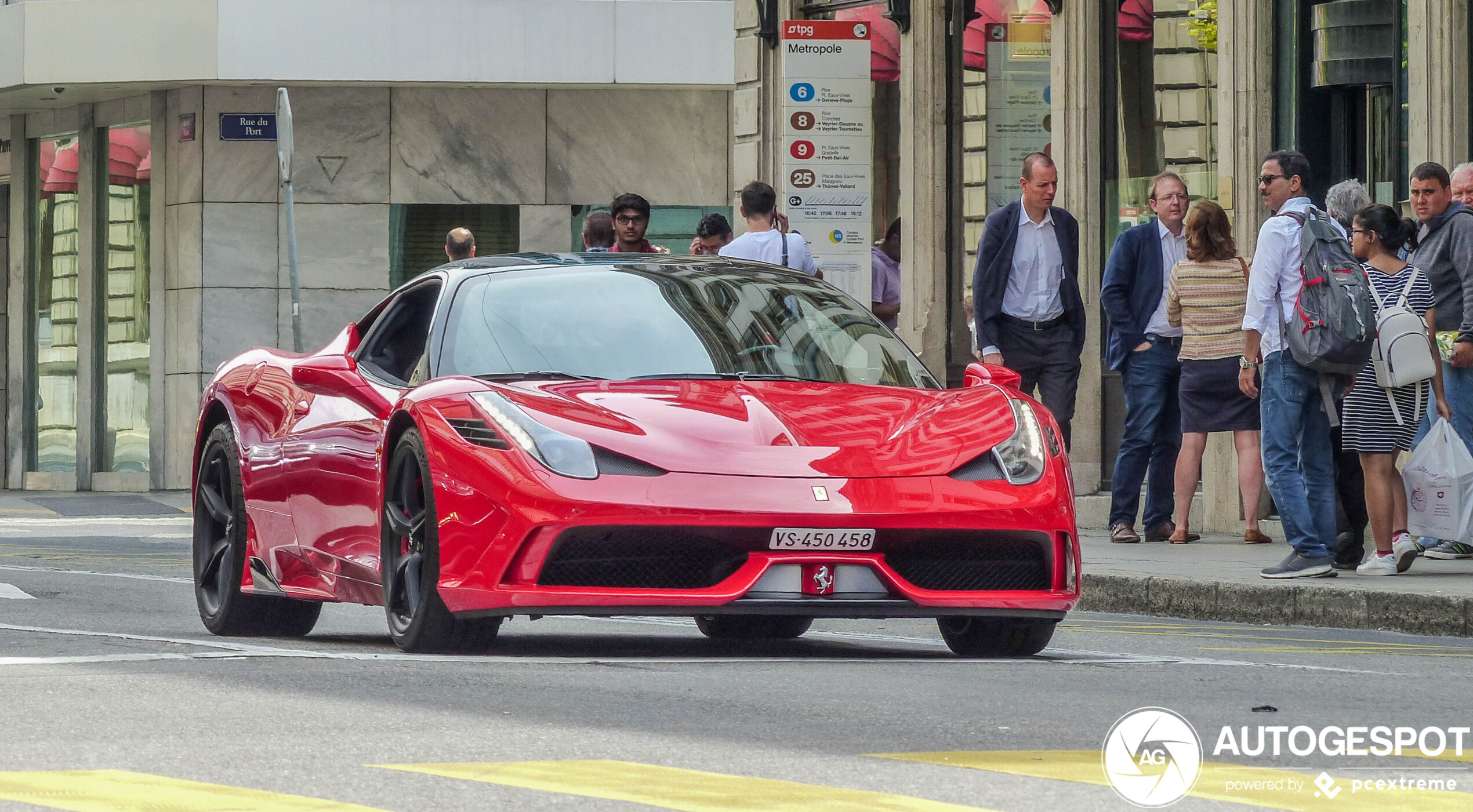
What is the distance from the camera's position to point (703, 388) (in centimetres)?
A: 796

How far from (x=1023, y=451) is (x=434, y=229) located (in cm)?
2006

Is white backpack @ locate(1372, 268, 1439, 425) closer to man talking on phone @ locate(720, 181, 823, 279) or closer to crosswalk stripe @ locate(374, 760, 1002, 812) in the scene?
man talking on phone @ locate(720, 181, 823, 279)

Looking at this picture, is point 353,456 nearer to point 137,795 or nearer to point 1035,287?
point 137,795

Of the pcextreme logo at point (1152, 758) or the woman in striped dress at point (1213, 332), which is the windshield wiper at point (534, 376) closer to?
the pcextreme logo at point (1152, 758)

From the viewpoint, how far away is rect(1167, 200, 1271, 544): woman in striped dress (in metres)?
13.8

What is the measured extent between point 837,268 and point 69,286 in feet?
50.5

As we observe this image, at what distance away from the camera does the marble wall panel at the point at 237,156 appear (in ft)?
88.5

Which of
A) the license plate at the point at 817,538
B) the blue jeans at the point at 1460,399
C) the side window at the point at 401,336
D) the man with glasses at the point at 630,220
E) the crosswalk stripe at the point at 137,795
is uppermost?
the man with glasses at the point at 630,220

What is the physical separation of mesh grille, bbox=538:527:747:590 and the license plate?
4.6 inches

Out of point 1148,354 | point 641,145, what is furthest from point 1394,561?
point 641,145

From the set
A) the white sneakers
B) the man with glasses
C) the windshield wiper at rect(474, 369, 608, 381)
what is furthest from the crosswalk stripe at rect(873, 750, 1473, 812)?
the man with glasses

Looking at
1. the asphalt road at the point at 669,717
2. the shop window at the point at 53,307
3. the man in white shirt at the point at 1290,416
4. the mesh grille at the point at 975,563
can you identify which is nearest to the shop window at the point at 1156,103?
the man in white shirt at the point at 1290,416

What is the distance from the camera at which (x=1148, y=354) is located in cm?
1459

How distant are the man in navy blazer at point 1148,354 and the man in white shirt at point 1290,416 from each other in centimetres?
271
